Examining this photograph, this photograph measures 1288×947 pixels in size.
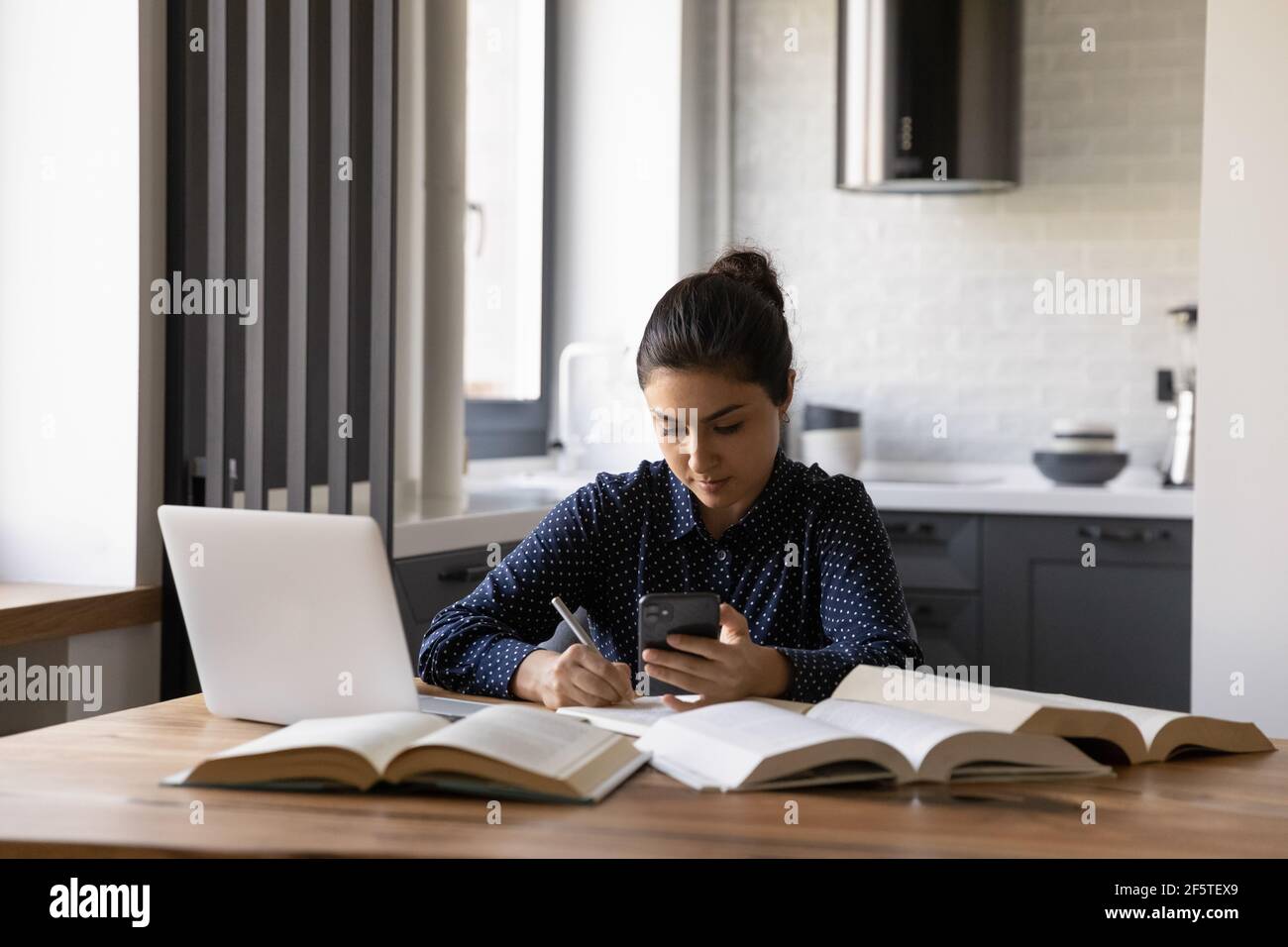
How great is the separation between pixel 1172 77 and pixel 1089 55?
0.24m

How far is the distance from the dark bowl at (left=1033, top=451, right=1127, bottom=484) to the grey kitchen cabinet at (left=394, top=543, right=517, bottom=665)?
167cm

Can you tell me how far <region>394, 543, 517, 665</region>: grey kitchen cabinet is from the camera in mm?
2773

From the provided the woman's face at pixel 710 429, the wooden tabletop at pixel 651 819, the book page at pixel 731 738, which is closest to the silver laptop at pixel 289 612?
the wooden tabletop at pixel 651 819

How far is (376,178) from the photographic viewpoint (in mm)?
2537

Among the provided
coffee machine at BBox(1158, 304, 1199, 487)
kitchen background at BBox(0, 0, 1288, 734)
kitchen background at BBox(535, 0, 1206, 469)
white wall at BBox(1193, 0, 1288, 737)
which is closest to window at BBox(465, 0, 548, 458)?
kitchen background at BBox(0, 0, 1288, 734)

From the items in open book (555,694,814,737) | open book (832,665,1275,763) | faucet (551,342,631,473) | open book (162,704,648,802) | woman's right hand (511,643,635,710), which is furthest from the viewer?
faucet (551,342,631,473)

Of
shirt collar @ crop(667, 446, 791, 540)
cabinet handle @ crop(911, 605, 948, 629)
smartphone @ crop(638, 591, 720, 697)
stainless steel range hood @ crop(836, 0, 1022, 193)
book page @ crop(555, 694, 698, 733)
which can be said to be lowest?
cabinet handle @ crop(911, 605, 948, 629)

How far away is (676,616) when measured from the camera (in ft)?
4.99

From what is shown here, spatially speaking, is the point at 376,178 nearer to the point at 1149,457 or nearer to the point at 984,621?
the point at 984,621

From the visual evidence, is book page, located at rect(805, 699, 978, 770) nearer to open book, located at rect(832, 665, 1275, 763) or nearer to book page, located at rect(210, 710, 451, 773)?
open book, located at rect(832, 665, 1275, 763)

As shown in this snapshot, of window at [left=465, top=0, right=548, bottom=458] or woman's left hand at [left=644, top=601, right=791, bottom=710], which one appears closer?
woman's left hand at [left=644, top=601, right=791, bottom=710]

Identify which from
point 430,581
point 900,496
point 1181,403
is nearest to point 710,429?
point 430,581

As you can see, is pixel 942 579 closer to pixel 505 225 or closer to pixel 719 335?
pixel 505 225
